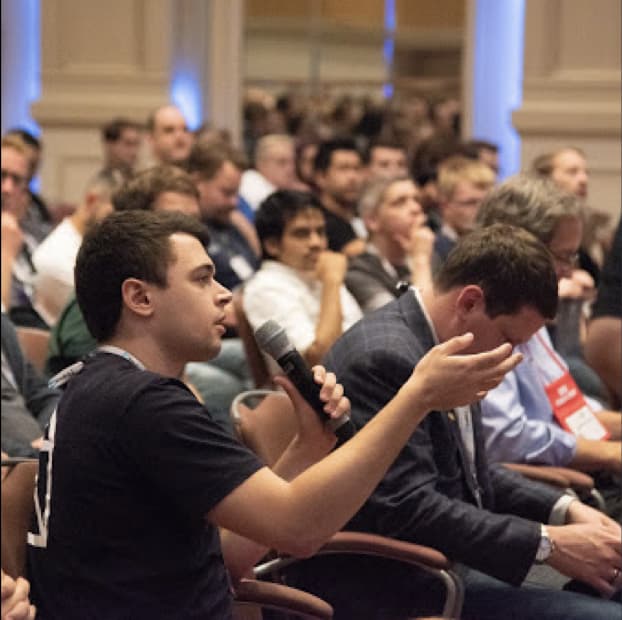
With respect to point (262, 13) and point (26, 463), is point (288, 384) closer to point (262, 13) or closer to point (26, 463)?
point (26, 463)

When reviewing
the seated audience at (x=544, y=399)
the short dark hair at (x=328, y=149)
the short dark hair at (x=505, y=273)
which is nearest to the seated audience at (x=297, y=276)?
the seated audience at (x=544, y=399)

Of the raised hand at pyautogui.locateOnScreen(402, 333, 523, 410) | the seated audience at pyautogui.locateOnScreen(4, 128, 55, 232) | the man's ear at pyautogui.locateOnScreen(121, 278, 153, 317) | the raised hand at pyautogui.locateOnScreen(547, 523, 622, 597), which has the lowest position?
the raised hand at pyautogui.locateOnScreen(547, 523, 622, 597)

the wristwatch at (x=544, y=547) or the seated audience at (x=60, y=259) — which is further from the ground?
the seated audience at (x=60, y=259)

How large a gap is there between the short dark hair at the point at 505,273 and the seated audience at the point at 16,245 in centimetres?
242

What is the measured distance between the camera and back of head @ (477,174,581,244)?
159 inches

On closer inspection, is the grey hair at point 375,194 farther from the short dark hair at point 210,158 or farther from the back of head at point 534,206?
the back of head at point 534,206

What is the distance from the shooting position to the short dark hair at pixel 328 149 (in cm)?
780

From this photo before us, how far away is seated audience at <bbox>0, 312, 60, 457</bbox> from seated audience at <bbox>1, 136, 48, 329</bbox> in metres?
0.83

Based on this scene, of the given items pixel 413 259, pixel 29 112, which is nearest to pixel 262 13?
pixel 29 112

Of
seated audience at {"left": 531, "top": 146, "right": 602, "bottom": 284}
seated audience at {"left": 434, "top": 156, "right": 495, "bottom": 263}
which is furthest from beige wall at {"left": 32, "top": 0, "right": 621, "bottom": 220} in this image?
seated audience at {"left": 434, "top": 156, "right": 495, "bottom": 263}

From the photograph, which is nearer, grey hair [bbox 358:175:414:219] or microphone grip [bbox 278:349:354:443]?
microphone grip [bbox 278:349:354:443]

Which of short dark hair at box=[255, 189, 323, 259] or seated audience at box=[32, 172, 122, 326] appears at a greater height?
short dark hair at box=[255, 189, 323, 259]

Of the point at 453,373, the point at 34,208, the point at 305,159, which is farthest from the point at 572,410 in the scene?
the point at 305,159

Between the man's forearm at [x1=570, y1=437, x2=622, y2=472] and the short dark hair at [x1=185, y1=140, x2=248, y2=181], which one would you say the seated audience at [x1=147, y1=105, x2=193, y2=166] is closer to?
the short dark hair at [x1=185, y1=140, x2=248, y2=181]
